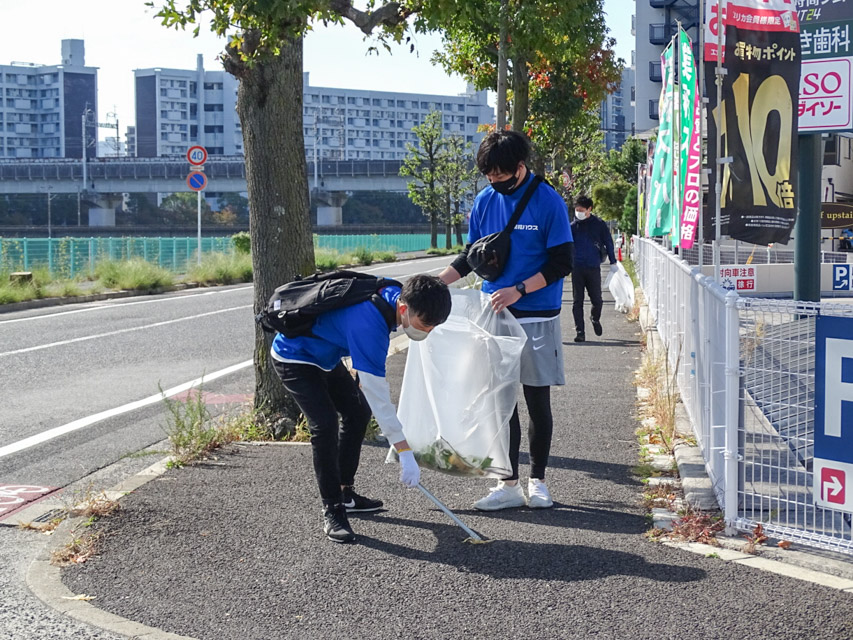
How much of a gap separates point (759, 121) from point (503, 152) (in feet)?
10.8

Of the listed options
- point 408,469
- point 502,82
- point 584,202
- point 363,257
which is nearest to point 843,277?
point 584,202

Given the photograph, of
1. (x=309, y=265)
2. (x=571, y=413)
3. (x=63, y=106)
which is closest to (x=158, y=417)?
(x=309, y=265)

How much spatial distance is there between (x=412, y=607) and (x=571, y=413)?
4395 millimetres

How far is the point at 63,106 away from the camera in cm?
13700

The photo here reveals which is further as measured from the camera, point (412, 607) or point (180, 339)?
point (180, 339)

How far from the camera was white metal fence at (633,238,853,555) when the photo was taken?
447 centimetres

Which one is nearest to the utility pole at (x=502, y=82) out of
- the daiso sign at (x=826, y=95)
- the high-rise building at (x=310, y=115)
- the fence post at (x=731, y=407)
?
the daiso sign at (x=826, y=95)

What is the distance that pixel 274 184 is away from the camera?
23.4 ft

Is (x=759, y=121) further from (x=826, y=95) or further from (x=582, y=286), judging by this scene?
(x=582, y=286)

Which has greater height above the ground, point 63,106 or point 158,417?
point 63,106

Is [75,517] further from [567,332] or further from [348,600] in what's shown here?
[567,332]

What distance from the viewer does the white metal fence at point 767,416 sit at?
14.7ft

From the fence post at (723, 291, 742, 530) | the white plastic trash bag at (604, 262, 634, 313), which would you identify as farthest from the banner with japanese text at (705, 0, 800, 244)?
the white plastic trash bag at (604, 262, 634, 313)

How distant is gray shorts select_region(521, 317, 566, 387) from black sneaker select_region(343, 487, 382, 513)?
104 centimetres
